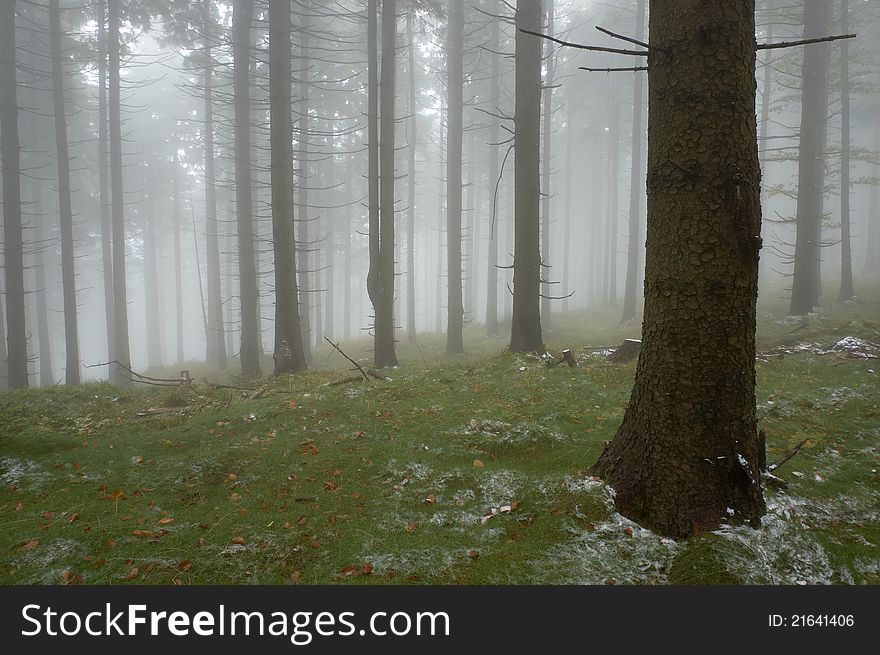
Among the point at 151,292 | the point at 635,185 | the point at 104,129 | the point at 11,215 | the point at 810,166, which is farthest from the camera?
the point at 151,292

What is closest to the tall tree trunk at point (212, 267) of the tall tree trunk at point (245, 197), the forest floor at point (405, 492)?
the tall tree trunk at point (245, 197)

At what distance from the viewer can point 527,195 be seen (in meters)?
9.44

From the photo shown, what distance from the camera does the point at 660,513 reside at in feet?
10.6

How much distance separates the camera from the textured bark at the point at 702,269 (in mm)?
3033

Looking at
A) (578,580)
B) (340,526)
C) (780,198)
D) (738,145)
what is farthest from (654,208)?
(780,198)

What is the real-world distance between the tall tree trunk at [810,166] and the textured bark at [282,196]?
14340 millimetres

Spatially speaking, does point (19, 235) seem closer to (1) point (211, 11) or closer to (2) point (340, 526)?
(1) point (211, 11)

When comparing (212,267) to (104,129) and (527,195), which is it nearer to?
(104,129)

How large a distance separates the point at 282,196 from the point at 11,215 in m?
8.01

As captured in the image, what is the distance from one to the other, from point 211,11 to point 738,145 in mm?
20856

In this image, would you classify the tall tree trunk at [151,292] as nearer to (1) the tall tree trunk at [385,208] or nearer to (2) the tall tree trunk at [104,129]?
(2) the tall tree trunk at [104,129]

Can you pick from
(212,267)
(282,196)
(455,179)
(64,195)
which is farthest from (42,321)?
(455,179)

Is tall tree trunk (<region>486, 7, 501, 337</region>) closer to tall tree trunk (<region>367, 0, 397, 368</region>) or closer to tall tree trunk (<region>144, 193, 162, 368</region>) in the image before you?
tall tree trunk (<region>367, 0, 397, 368</region>)

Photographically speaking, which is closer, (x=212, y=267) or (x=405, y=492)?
(x=405, y=492)
